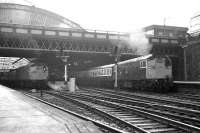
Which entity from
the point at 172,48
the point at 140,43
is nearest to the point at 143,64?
the point at 140,43

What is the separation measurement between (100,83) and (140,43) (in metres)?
7.84

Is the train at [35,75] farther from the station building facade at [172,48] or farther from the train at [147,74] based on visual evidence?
the station building facade at [172,48]

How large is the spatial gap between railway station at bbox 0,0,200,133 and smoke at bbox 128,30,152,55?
13 centimetres

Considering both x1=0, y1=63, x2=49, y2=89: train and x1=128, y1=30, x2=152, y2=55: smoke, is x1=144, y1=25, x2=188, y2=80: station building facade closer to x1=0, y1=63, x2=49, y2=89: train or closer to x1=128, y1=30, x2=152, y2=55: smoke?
x1=128, y1=30, x2=152, y2=55: smoke

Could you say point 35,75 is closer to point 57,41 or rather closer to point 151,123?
point 57,41

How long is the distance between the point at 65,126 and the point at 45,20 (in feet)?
242

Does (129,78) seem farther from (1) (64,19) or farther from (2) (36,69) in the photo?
(1) (64,19)

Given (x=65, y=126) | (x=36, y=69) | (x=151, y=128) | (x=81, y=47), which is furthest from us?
(x=81, y=47)

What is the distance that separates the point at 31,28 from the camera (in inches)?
1474

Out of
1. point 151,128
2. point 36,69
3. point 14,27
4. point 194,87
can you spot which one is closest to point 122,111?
point 151,128

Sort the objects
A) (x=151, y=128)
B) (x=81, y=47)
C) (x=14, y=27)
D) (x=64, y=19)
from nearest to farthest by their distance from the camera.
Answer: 1. (x=151, y=128)
2. (x=14, y=27)
3. (x=81, y=47)
4. (x=64, y=19)

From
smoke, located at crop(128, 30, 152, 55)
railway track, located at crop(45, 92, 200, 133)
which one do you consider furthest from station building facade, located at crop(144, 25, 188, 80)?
railway track, located at crop(45, 92, 200, 133)

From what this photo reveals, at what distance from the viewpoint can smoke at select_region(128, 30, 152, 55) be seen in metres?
35.5

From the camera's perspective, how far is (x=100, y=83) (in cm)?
3547
